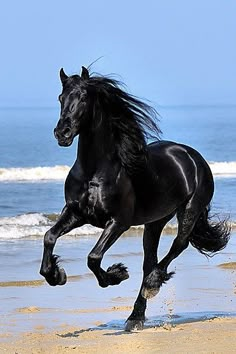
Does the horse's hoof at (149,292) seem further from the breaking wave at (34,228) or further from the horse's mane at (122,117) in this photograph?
the breaking wave at (34,228)

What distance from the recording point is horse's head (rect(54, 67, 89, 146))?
7535 mm

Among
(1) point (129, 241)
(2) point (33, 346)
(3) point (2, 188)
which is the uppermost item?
(2) point (33, 346)

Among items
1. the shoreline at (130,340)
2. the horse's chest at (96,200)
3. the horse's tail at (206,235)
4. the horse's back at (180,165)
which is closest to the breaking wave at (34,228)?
the horse's tail at (206,235)

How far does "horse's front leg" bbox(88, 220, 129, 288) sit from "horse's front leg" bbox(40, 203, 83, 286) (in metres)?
0.22

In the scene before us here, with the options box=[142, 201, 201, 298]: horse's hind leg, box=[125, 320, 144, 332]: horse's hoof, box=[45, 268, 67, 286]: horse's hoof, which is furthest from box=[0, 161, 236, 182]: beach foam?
box=[45, 268, 67, 286]: horse's hoof

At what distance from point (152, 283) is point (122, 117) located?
4.44 ft

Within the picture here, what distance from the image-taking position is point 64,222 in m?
7.91

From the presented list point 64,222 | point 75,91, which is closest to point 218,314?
point 64,222

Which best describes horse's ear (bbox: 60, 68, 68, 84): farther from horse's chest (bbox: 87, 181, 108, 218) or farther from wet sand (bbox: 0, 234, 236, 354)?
wet sand (bbox: 0, 234, 236, 354)

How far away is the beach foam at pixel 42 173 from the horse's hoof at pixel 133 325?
24.8 meters

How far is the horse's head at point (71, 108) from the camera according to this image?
24.7 ft

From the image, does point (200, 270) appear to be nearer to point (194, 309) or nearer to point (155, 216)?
point (194, 309)

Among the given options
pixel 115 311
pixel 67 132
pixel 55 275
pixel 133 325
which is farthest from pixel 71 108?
pixel 115 311

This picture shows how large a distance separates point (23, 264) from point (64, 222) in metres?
5.61
